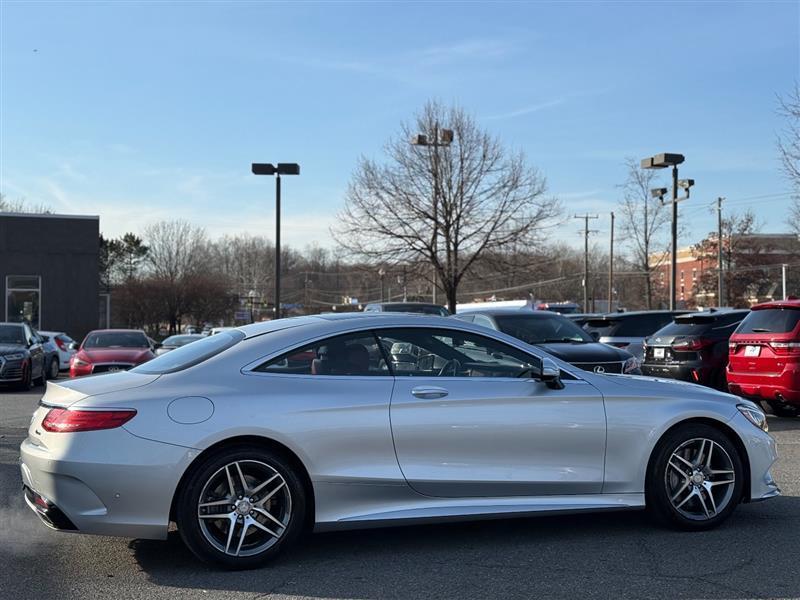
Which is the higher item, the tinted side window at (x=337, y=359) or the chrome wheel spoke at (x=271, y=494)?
the tinted side window at (x=337, y=359)

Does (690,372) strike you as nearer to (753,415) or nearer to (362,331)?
(753,415)

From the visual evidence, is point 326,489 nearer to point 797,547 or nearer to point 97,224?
point 797,547

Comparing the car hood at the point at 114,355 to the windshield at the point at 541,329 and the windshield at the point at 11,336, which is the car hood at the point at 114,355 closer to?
the windshield at the point at 11,336

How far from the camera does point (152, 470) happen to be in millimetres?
4957

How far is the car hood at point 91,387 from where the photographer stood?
519cm

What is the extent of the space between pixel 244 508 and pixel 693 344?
1038 cm

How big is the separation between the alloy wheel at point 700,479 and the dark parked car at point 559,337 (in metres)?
5.48

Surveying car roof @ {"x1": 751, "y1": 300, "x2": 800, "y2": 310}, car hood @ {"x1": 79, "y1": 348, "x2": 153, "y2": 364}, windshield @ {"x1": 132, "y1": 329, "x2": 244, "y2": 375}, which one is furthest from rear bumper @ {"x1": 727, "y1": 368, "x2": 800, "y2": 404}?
car hood @ {"x1": 79, "y1": 348, "x2": 153, "y2": 364}

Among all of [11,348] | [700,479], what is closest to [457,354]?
[700,479]

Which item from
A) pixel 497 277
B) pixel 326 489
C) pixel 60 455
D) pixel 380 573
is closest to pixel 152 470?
pixel 60 455

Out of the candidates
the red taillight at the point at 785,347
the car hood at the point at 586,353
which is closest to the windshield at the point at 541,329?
the car hood at the point at 586,353

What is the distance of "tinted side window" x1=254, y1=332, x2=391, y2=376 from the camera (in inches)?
217

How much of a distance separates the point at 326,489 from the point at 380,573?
0.58m

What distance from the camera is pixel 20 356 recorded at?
1797 centimetres
